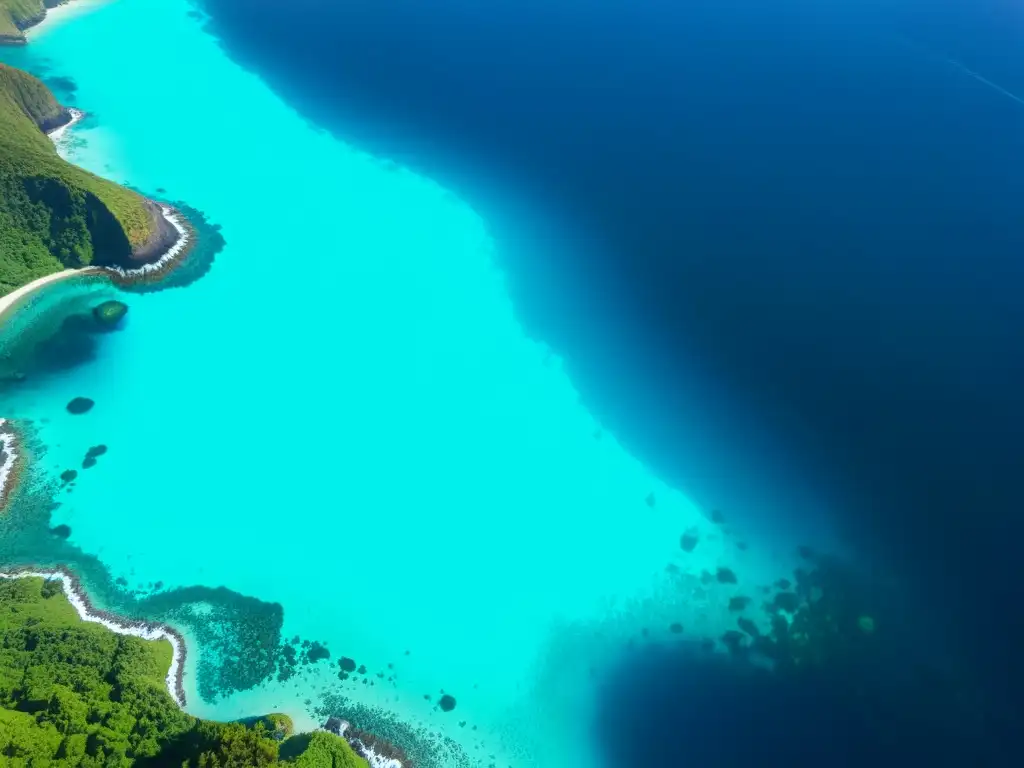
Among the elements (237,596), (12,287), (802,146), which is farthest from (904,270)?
(12,287)

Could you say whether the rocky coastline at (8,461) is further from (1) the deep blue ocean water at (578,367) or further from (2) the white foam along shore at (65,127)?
(2) the white foam along shore at (65,127)

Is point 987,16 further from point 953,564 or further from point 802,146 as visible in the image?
point 953,564

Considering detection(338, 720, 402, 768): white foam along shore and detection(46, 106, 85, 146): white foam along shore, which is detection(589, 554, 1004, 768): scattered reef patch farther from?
detection(46, 106, 85, 146): white foam along shore

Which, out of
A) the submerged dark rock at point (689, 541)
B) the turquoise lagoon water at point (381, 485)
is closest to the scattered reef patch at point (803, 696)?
the turquoise lagoon water at point (381, 485)

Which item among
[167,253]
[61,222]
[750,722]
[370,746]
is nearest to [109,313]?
[167,253]

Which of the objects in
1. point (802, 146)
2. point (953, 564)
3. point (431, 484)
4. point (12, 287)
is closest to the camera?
point (953, 564)

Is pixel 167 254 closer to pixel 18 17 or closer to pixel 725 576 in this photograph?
pixel 725 576
